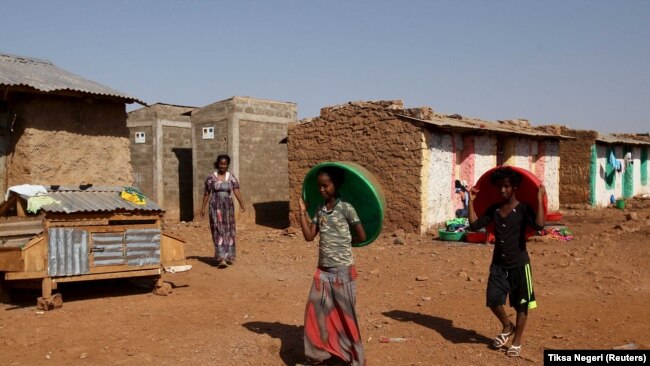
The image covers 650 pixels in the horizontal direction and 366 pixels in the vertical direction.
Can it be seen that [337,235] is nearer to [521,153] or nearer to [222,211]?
[222,211]

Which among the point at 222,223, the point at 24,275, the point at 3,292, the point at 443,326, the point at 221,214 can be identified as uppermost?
the point at 221,214

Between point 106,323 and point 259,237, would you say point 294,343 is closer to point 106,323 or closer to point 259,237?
point 106,323

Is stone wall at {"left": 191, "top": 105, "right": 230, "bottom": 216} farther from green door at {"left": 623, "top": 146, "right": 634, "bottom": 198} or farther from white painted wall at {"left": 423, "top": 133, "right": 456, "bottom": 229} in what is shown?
green door at {"left": 623, "top": 146, "right": 634, "bottom": 198}

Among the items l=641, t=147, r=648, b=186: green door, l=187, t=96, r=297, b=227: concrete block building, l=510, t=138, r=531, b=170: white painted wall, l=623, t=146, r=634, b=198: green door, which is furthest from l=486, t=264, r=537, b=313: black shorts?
l=641, t=147, r=648, b=186: green door

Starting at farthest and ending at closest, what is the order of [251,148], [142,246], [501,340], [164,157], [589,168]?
[589,168] < [164,157] < [251,148] < [142,246] < [501,340]

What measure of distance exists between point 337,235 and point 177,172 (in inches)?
520

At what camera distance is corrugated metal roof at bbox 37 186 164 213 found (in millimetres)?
5812

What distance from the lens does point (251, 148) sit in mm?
14414

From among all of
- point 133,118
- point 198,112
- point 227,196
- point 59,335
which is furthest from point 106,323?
point 133,118

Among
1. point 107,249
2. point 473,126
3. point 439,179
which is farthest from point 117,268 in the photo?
point 473,126

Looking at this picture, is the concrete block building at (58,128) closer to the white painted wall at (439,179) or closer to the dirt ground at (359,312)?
the dirt ground at (359,312)

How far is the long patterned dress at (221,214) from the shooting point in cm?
824

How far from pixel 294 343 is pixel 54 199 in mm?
3072

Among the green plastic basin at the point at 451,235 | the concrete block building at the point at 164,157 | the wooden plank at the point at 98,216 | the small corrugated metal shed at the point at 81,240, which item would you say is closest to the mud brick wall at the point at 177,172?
the concrete block building at the point at 164,157
